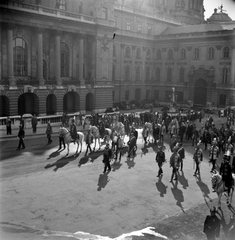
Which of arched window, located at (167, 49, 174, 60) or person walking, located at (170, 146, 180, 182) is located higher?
arched window, located at (167, 49, 174, 60)

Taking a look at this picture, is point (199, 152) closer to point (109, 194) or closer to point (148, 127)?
point (109, 194)

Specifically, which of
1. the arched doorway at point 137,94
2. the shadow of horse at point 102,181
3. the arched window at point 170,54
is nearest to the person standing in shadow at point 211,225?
the shadow of horse at point 102,181

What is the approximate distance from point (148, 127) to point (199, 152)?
9.80 m

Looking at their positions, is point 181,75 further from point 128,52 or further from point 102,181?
point 102,181

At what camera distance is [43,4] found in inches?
1842

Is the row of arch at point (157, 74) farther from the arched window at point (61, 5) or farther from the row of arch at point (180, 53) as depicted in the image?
the arched window at point (61, 5)

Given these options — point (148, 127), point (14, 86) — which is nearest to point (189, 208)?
point (148, 127)

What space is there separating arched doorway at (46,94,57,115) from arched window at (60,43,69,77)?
4506 mm

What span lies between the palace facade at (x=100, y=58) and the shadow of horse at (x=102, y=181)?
26971 mm

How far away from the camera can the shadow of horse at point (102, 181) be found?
1728 cm

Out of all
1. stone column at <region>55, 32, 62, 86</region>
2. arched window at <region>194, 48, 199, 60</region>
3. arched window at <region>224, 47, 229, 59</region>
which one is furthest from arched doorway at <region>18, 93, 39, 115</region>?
arched window at <region>224, 47, 229, 59</region>

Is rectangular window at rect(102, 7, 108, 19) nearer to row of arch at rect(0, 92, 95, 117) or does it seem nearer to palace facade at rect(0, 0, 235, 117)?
palace facade at rect(0, 0, 235, 117)

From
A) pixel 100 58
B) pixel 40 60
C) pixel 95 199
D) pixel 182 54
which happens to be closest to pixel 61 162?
pixel 95 199

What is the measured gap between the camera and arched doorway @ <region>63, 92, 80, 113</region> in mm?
50875
